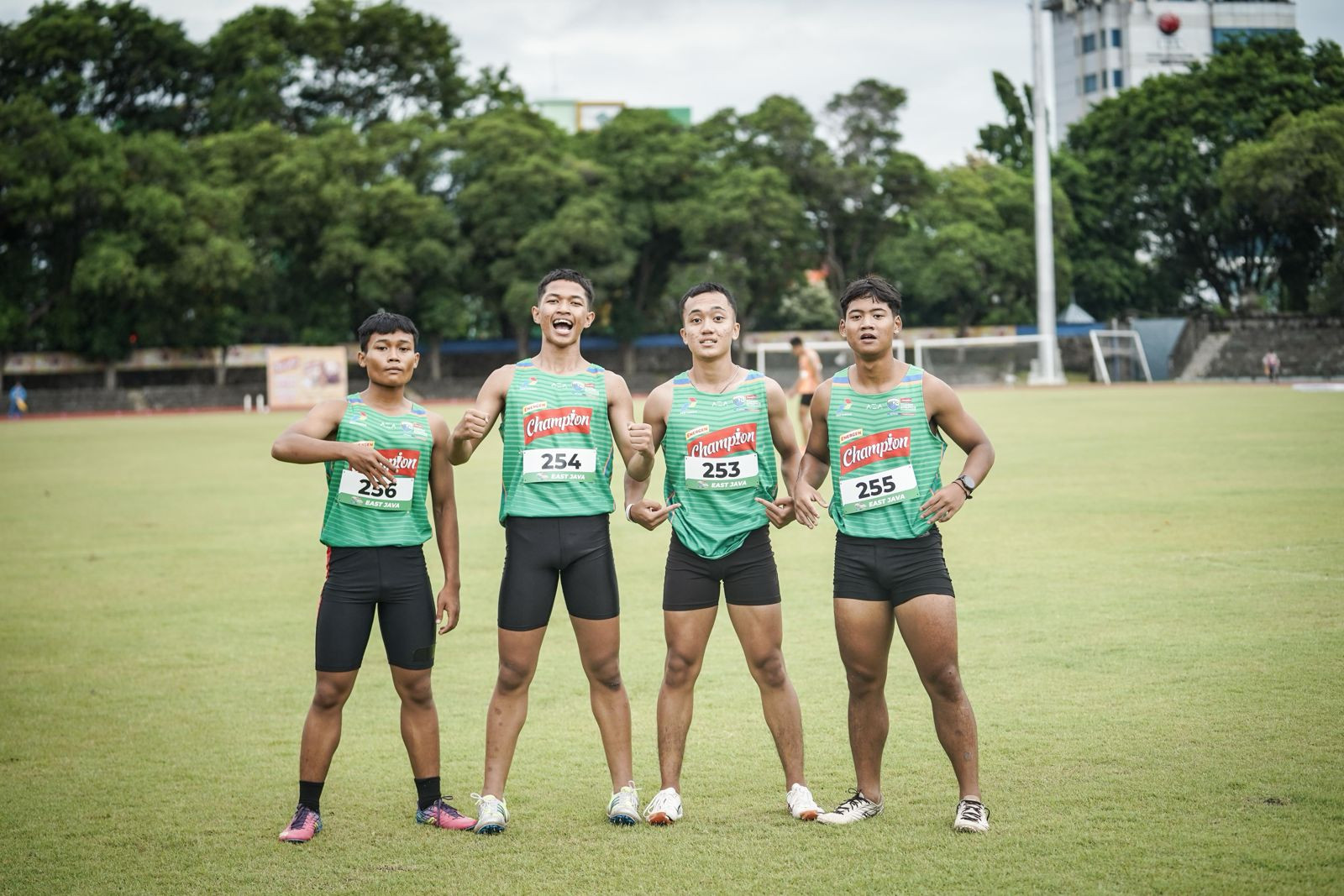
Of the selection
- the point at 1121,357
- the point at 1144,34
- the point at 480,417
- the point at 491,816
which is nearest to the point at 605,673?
the point at 491,816

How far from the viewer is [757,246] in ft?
205

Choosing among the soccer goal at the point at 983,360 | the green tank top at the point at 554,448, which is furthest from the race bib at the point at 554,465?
the soccer goal at the point at 983,360

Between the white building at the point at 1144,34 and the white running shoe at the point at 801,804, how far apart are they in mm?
100641

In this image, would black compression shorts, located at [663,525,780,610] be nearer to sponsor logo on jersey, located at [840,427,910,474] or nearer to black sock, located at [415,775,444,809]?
sponsor logo on jersey, located at [840,427,910,474]

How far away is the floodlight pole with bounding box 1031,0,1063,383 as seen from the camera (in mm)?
→ 55156

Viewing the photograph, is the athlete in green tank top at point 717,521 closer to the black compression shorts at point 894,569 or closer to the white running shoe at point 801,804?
the white running shoe at point 801,804

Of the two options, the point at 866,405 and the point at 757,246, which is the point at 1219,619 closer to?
the point at 866,405


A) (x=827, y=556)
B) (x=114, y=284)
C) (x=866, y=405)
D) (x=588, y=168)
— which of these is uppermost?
(x=588, y=168)

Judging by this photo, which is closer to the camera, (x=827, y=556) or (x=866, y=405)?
(x=866, y=405)

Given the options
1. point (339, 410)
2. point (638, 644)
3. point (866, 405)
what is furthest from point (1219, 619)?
point (339, 410)

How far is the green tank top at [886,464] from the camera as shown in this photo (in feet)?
17.0

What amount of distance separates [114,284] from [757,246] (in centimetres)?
2995

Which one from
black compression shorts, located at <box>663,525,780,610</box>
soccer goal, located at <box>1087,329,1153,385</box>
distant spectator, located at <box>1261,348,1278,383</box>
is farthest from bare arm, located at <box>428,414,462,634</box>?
soccer goal, located at <box>1087,329,1153,385</box>

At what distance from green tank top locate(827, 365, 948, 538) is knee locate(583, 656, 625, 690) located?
1.14 m
